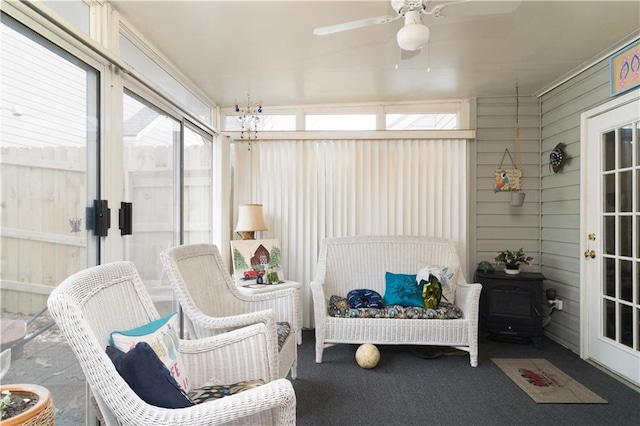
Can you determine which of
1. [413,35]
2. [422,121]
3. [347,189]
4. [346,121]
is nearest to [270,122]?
[346,121]

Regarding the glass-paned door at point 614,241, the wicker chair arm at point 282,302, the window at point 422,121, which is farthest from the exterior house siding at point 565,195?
the wicker chair arm at point 282,302

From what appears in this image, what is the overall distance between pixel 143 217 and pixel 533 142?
3928 millimetres

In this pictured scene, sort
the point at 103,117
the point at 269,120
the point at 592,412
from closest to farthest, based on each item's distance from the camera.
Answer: the point at 103,117, the point at 592,412, the point at 269,120

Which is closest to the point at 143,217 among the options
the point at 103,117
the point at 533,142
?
the point at 103,117

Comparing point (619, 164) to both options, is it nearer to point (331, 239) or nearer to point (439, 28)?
point (439, 28)

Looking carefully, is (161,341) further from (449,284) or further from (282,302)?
(449,284)

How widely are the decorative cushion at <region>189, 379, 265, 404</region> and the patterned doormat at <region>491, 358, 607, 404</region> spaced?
2024 mm

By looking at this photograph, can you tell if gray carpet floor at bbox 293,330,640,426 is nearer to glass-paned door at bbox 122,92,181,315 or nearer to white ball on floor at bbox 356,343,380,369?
white ball on floor at bbox 356,343,380,369

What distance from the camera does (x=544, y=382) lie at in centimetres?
261

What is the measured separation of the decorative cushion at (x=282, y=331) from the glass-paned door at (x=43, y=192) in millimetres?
1087

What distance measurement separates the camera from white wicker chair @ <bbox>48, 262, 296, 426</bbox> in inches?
44.2

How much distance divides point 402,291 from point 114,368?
2546 mm

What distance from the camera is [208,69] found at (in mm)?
3029

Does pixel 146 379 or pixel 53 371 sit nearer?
pixel 146 379
